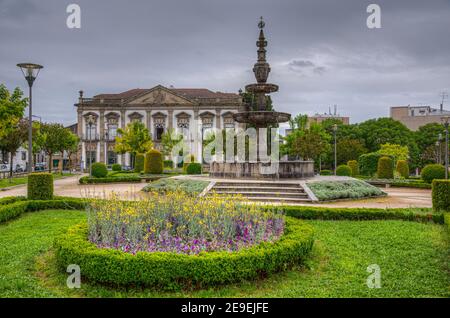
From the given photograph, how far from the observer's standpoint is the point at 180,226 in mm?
6844

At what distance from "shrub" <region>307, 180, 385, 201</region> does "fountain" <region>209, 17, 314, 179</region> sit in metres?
1.97

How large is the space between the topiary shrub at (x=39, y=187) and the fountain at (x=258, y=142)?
24.8 ft

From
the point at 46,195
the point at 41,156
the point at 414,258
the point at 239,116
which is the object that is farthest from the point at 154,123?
the point at 414,258

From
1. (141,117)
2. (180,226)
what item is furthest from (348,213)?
(141,117)

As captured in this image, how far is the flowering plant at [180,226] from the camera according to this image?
608 cm

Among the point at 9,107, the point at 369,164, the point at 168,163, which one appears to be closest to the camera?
the point at 9,107

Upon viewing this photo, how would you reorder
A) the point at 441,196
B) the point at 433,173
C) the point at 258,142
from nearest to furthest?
1. the point at 441,196
2. the point at 258,142
3. the point at 433,173

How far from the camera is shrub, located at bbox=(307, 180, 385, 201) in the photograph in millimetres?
14008

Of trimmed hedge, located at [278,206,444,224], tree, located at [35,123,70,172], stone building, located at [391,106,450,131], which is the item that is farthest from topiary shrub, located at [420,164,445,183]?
stone building, located at [391,106,450,131]

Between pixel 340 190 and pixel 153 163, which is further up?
pixel 153 163

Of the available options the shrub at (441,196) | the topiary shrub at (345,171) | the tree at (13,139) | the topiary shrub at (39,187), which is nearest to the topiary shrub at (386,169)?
the topiary shrub at (345,171)

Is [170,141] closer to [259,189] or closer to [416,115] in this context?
[259,189]

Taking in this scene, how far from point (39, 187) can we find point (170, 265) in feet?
31.3
